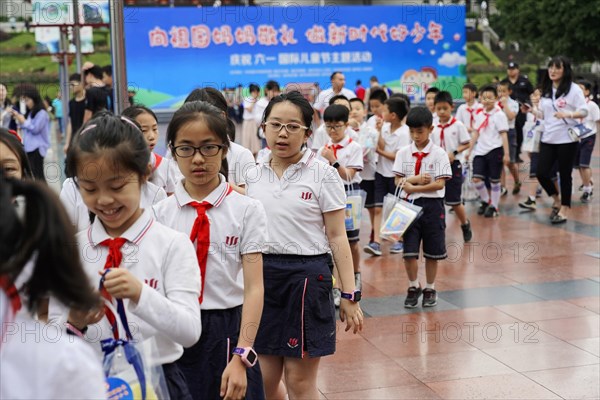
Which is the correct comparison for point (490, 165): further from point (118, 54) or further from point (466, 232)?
point (118, 54)

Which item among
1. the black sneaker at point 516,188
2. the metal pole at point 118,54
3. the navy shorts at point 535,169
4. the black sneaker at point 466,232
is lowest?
the black sneaker at point 466,232

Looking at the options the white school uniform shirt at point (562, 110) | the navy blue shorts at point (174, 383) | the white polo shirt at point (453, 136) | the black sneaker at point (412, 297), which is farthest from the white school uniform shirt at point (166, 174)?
the white school uniform shirt at point (562, 110)

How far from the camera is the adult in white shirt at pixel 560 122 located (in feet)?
29.7

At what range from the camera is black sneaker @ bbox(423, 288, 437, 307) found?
243 inches

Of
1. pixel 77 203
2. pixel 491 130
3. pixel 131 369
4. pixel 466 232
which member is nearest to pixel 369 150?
pixel 466 232

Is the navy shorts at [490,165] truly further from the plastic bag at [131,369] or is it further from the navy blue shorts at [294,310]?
the plastic bag at [131,369]

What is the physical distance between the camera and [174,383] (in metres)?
2.36

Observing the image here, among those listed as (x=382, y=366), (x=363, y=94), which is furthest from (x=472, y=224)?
(x=363, y=94)

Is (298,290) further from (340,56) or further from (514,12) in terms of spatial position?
(514,12)

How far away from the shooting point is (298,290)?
11.6ft

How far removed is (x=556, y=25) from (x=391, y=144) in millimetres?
23231

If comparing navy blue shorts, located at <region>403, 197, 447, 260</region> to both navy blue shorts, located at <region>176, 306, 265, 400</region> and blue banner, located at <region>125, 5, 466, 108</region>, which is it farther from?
blue banner, located at <region>125, 5, 466, 108</region>

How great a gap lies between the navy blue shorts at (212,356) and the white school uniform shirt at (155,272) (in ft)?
1.15

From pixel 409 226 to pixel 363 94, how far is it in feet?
44.3
